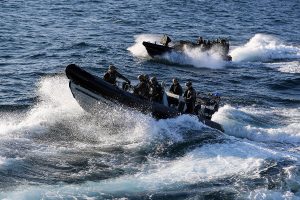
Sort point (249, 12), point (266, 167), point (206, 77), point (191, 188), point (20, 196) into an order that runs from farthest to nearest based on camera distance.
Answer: point (249, 12)
point (206, 77)
point (266, 167)
point (191, 188)
point (20, 196)

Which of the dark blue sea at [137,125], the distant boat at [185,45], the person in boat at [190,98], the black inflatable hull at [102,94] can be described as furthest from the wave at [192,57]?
the black inflatable hull at [102,94]

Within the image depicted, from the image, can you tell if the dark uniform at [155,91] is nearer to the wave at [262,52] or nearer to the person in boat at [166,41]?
the person in boat at [166,41]

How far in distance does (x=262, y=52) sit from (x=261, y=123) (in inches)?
643

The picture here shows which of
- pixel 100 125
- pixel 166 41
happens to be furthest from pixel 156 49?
pixel 100 125

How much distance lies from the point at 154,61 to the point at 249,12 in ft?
99.0

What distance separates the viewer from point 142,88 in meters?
19.5

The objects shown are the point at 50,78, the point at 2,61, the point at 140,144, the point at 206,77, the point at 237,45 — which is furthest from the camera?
the point at 237,45

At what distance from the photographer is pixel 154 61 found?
106 feet

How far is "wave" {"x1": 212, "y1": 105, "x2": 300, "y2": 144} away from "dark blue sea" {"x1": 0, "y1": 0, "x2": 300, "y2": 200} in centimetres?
5

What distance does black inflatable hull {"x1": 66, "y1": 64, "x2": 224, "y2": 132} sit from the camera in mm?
18516

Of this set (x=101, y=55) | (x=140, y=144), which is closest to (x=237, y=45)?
(x=101, y=55)

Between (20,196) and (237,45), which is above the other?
(20,196)

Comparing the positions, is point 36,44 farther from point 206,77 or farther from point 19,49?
point 206,77

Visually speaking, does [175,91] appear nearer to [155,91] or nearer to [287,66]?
[155,91]
